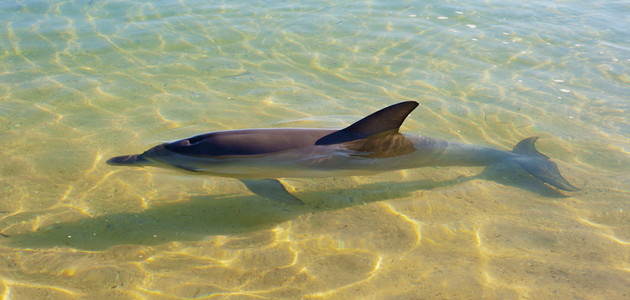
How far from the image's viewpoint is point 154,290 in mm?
3455

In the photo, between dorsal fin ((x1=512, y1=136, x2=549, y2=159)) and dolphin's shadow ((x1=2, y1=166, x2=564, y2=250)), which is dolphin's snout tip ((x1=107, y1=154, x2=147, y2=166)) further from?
dorsal fin ((x1=512, y1=136, x2=549, y2=159))

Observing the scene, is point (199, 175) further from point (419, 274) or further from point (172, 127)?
point (419, 274)

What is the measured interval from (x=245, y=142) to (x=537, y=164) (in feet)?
11.4

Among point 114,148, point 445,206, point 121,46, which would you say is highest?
point 121,46

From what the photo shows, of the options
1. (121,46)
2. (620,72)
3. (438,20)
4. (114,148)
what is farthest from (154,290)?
(438,20)

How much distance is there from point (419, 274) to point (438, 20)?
9.57 metres

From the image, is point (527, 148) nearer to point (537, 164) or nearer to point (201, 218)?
point (537, 164)

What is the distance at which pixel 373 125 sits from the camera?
487 centimetres

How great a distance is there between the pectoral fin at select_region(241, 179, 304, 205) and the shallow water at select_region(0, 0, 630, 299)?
12cm

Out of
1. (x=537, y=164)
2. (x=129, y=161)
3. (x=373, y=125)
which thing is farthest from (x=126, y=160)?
(x=537, y=164)

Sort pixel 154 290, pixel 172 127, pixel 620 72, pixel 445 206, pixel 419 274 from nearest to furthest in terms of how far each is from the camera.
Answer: pixel 154 290, pixel 419 274, pixel 445 206, pixel 172 127, pixel 620 72

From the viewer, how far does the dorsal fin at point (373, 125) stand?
477 centimetres

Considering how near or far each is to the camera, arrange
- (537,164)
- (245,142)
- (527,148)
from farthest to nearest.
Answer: (527,148) → (537,164) → (245,142)

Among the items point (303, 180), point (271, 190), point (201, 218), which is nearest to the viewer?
point (201, 218)
